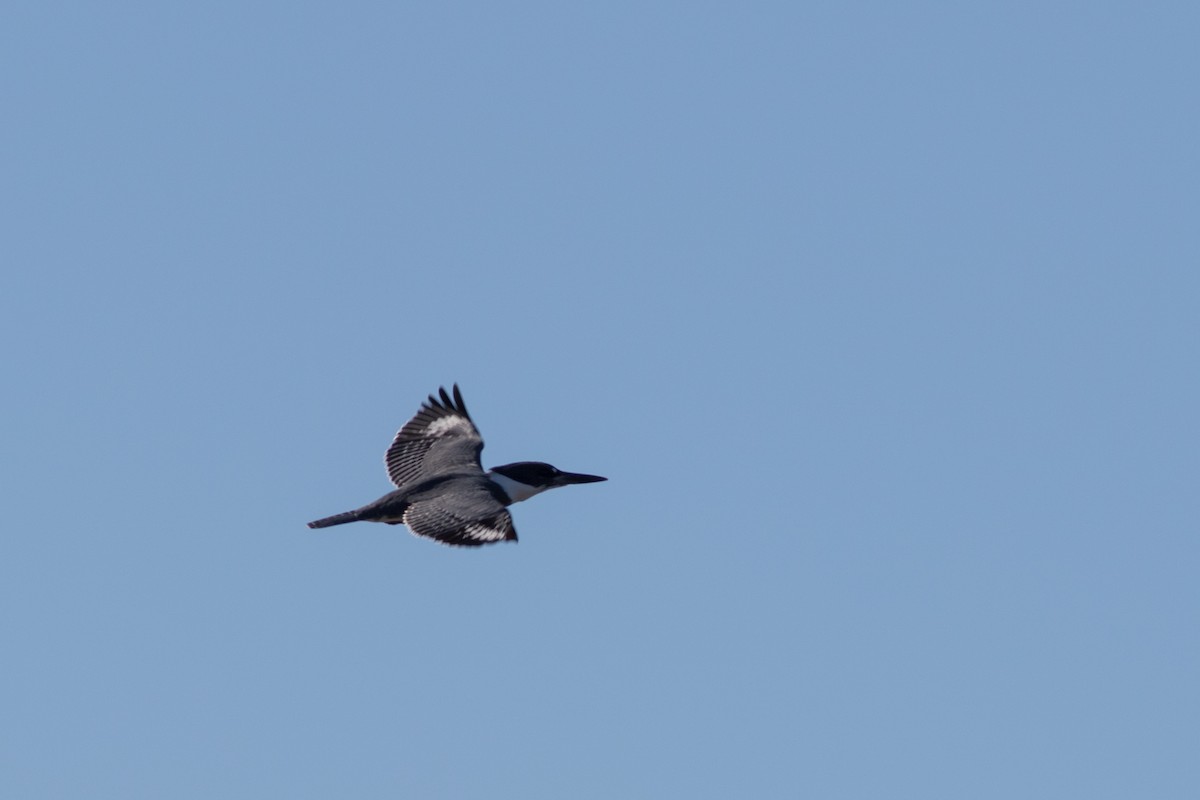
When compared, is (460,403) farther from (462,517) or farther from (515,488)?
(462,517)

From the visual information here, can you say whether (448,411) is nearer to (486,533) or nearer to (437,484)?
(437,484)

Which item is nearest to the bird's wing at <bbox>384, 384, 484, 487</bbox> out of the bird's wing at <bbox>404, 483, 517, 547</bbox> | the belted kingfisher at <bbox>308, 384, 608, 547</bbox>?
the belted kingfisher at <bbox>308, 384, 608, 547</bbox>

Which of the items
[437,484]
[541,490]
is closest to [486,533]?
[437,484]

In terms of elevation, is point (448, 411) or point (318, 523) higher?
point (448, 411)

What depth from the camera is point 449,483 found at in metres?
33.7

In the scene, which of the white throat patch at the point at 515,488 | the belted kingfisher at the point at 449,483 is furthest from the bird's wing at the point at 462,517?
the white throat patch at the point at 515,488

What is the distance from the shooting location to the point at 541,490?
3656 centimetres

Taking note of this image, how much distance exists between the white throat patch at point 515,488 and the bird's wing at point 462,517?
1.93 metres

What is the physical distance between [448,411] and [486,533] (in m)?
6.74

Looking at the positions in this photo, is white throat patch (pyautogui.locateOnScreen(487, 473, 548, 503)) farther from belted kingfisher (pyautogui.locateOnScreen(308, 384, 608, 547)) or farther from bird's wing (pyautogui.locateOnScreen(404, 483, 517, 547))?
bird's wing (pyautogui.locateOnScreen(404, 483, 517, 547))

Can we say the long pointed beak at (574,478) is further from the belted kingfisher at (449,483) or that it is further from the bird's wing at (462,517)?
the bird's wing at (462,517)

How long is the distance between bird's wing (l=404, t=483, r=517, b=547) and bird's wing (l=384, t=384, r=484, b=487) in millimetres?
2087

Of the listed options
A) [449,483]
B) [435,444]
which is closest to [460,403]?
[435,444]

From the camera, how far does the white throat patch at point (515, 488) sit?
3559cm
